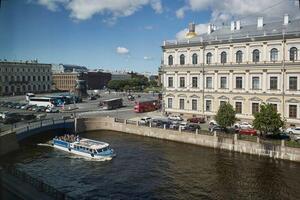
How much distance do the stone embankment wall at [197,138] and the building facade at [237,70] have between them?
772cm

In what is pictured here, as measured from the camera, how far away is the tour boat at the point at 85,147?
99.9 ft

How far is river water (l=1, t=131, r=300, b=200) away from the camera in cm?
2156

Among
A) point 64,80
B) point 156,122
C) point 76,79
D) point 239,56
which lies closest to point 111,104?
point 156,122

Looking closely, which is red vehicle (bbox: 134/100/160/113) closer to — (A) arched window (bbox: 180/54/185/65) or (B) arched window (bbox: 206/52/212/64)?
(A) arched window (bbox: 180/54/185/65)

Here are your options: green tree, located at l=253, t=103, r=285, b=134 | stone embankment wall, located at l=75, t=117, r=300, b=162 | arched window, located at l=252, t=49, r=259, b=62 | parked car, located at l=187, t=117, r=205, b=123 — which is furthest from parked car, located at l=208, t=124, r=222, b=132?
arched window, located at l=252, t=49, r=259, b=62

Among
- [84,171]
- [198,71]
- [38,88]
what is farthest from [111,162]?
[38,88]

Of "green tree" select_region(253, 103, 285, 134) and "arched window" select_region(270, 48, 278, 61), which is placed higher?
"arched window" select_region(270, 48, 278, 61)

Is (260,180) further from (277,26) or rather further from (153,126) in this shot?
(277,26)

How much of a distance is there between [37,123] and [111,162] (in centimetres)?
1207

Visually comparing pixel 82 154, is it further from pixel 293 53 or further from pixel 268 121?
pixel 293 53

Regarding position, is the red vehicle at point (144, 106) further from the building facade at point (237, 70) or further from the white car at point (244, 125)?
the white car at point (244, 125)

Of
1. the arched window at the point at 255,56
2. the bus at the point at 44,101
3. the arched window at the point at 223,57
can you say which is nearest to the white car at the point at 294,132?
the arched window at the point at 255,56

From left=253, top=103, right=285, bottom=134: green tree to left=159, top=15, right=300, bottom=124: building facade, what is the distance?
601 centimetres

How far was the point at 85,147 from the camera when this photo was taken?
3169 centimetres
